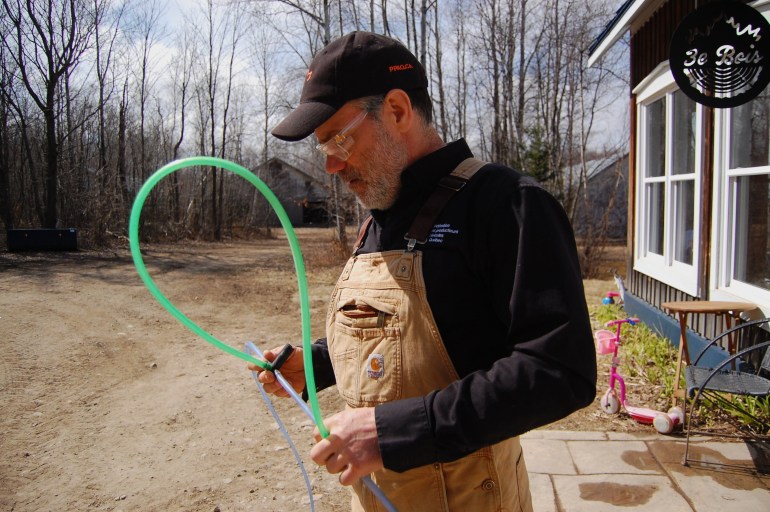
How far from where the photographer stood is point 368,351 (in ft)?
4.55

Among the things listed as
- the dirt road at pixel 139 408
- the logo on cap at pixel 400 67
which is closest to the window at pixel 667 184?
the dirt road at pixel 139 408

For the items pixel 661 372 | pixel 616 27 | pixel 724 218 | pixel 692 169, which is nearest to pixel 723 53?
pixel 724 218

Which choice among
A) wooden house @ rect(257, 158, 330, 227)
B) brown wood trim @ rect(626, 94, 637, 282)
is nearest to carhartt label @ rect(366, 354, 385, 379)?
brown wood trim @ rect(626, 94, 637, 282)

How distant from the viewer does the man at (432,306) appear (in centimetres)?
114

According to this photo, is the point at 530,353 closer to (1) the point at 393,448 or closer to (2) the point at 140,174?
(1) the point at 393,448

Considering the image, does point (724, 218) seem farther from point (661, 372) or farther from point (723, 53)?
point (661, 372)

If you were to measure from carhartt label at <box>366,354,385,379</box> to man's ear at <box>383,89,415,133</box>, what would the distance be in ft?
2.00

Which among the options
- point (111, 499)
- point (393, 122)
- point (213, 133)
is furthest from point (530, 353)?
point (213, 133)

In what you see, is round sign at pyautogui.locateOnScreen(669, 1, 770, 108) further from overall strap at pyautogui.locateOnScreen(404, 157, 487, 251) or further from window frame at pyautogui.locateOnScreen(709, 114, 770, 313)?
overall strap at pyautogui.locateOnScreen(404, 157, 487, 251)

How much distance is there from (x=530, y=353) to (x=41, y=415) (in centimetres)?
508

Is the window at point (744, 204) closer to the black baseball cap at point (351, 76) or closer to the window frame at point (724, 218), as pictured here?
the window frame at point (724, 218)

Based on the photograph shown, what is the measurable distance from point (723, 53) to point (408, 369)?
4.33m

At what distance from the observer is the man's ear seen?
4.74 feet

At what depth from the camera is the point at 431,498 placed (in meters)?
1.39
